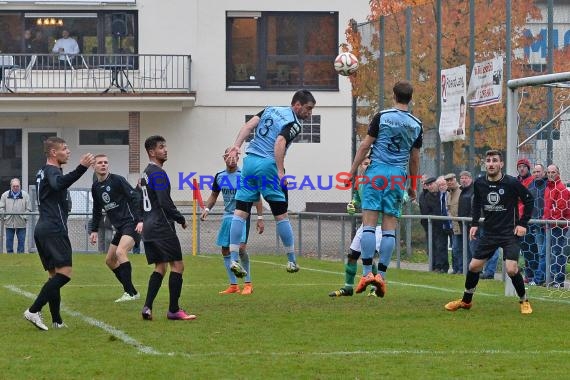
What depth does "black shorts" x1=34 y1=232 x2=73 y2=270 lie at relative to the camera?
11.6 meters

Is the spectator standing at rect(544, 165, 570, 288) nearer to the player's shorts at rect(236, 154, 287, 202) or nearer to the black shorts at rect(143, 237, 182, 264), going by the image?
the player's shorts at rect(236, 154, 287, 202)

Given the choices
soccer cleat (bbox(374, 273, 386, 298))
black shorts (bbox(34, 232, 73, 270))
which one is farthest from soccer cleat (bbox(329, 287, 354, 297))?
black shorts (bbox(34, 232, 73, 270))

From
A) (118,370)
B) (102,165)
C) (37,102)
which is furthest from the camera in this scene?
(37,102)

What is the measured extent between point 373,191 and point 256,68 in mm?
29326

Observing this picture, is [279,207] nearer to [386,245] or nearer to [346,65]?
[386,245]

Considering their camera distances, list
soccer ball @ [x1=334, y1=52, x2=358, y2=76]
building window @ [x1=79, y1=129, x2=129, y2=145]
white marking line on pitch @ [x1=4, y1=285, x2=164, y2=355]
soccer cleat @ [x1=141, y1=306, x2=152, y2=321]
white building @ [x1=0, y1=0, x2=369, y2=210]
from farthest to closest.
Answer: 1. building window @ [x1=79, y1=129, x2=129, y2=145]
2. white building @ [x1=0, y1=0, x2=369, y2=210]
3. soccer ball @ [x1=334, y1=52, x2=358, y2=76]
4. soccer cleat @ [x1=141, y1=306, x2=152, y2=321]
5. white marking line on pitch @ [x1=4, y1=285, x2=164, y2=355]

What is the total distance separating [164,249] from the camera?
39.3 ft

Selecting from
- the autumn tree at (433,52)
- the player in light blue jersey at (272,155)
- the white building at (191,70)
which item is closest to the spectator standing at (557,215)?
the autumn tree at (433,52)

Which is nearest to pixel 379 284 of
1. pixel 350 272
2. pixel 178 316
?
pixel 350 272

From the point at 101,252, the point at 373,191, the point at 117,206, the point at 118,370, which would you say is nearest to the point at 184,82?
the point at 101,252

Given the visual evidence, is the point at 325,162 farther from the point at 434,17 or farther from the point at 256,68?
the point at 434,17

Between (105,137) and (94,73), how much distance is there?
8.79 ft

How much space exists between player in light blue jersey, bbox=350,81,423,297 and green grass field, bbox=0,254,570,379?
79 cm

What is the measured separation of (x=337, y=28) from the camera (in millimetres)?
42062
